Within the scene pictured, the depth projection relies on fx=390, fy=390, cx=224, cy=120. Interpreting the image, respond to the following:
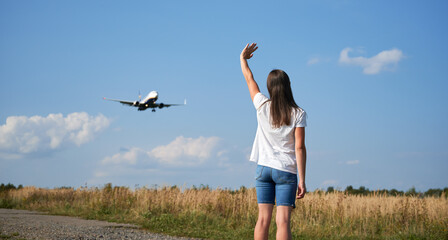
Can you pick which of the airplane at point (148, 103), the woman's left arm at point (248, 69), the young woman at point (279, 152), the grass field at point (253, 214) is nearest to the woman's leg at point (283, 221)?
the young woman at point (279, 152)

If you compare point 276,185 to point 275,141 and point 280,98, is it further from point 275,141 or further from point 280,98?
point 280,98

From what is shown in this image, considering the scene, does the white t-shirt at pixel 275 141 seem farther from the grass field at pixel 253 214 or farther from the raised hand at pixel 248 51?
the grass field at pixel 253 214

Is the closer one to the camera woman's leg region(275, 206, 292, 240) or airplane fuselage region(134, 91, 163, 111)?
woman's leg region(275, 206, 292, 240)

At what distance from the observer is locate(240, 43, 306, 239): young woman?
3.36 m

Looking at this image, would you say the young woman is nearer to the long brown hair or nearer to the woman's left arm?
the long brown hair

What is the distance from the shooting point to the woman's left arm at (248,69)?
3.79 m

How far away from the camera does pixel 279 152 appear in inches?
134

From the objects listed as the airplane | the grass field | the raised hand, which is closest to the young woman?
the raised hand

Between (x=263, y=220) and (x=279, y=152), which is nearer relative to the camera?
(x=279, y=152)

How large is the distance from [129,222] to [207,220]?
283 cm

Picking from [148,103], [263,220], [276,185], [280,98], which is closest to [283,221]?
[263,220]

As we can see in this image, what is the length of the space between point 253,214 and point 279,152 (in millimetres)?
9730

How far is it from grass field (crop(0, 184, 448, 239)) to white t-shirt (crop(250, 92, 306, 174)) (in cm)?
718

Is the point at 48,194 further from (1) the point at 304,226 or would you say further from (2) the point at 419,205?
(2) the point at 419,205
